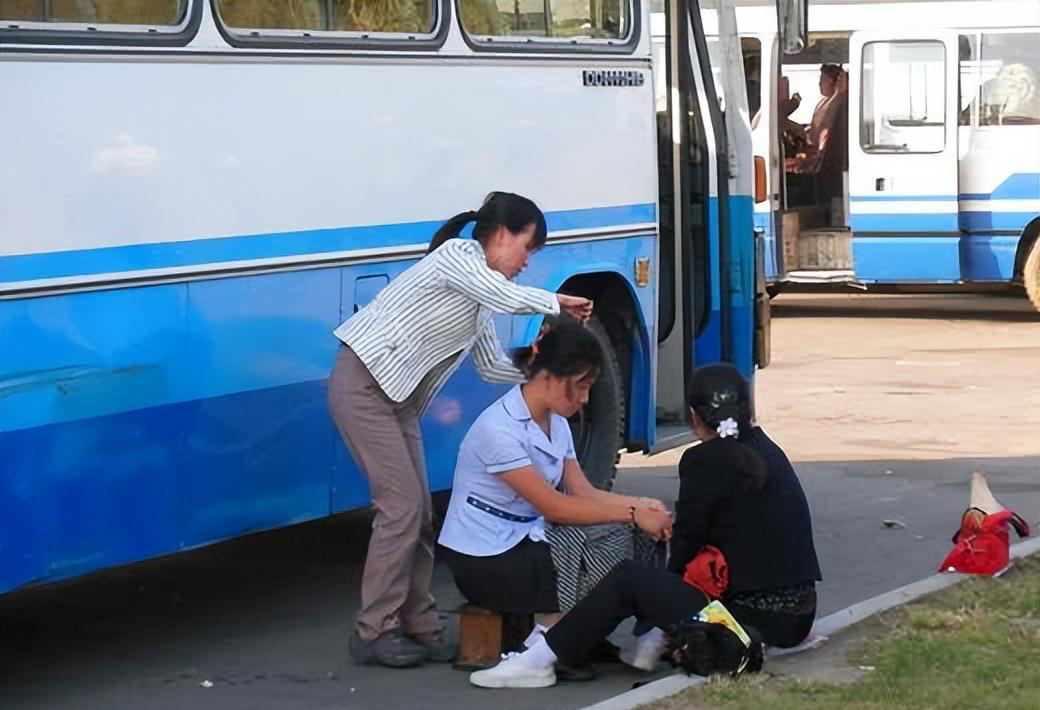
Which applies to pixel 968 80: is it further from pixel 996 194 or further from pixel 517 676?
pixel 517 676

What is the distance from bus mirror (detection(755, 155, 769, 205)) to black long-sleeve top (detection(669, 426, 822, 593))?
12.4ft

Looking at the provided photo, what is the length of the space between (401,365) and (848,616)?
172cm

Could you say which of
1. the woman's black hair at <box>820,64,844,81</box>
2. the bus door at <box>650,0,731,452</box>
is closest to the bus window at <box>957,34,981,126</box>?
the woman's black hair at <box>820,64,844,81</box>

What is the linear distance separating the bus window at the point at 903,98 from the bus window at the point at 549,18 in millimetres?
9584

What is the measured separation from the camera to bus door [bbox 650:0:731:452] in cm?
945

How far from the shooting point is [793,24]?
9.49 meters

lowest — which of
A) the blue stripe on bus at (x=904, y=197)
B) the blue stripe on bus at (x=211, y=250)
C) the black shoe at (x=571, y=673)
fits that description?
the black shoe at (x=571, y=673)

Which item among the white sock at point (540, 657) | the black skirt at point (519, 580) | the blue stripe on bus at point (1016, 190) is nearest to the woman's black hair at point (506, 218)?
the black skirt at point (519, 580)

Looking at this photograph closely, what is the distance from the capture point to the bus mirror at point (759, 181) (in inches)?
395

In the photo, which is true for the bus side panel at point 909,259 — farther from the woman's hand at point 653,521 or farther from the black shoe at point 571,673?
the black shoe at point 571,673

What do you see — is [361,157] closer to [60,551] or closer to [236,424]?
[236,424]

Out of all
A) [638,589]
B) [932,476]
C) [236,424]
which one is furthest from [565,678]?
[932,476]

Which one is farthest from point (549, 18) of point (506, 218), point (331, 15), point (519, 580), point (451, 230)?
point (519, 580)

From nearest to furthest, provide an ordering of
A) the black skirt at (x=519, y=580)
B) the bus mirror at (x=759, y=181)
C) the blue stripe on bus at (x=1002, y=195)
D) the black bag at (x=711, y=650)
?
the black bag at (x=711, y=650) < the black skirt at (x=519, y=580) < the bus mirror at (x=759, y=181) < the blue stripe on bus at (x=1002, y=195)
